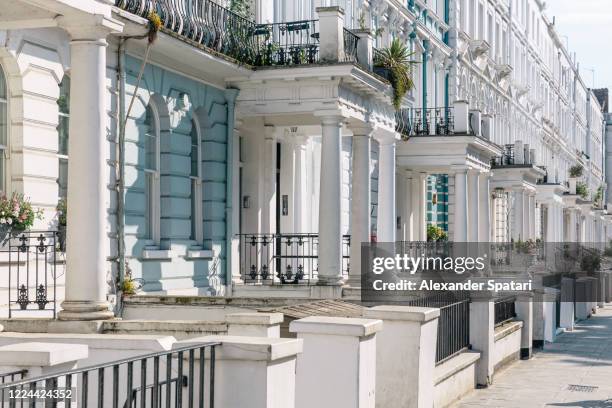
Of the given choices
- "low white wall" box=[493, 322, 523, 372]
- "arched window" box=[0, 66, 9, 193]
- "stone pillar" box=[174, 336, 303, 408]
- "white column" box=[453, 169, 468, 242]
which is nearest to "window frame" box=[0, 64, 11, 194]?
"arched window" box=[0, 66, 9, 193]

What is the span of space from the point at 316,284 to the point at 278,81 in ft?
11.4

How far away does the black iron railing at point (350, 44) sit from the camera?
19220 millimetres

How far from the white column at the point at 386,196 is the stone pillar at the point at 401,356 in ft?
36.8

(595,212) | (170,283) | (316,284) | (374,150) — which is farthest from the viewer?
(595,212)

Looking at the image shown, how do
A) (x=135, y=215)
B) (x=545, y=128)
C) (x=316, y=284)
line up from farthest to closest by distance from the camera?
(x=545, y=128)
(x=316, y=284)
(x=135, y=215)

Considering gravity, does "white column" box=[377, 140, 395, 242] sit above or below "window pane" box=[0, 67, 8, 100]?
below

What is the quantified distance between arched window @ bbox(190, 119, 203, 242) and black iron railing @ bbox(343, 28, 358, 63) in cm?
300

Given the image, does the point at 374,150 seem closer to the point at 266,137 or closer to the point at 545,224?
the point at 266,137

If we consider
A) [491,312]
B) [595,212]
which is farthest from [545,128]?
[491,312]

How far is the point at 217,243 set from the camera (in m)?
18.6

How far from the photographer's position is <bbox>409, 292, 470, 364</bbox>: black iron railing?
13734 mm

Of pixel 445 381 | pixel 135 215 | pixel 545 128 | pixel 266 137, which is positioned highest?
pixel 545 128

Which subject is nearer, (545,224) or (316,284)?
(316,284)

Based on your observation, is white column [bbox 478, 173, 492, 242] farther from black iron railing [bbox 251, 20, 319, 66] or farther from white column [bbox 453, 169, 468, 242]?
black iron railing [bbox 251, 20, 319, 66]
